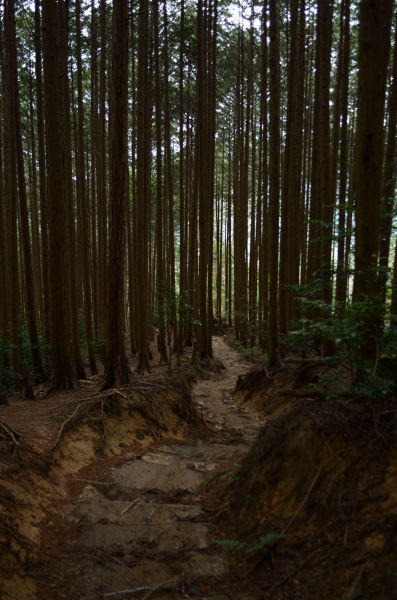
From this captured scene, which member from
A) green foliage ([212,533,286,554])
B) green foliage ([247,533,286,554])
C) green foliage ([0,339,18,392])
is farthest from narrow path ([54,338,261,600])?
green foliage ([0,339,18,392])

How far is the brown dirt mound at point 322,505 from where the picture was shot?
2.31 metres

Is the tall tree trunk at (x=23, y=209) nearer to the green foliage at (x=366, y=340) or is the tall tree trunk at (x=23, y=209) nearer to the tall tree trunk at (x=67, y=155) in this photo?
the tall tree trunk at (x=67, y=155)

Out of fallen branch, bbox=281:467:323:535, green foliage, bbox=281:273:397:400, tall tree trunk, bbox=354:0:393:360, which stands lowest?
fallen branch, bbox=281:467:323:535

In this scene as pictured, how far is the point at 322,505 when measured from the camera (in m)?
2.79

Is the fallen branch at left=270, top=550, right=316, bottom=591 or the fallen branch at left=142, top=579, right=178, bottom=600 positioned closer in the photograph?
the fallen branch at left=270, top=550, right=316, bottom=591

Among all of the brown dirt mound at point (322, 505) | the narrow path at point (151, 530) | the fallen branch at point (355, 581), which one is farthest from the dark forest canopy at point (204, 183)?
the narrow path at point (151, 530)

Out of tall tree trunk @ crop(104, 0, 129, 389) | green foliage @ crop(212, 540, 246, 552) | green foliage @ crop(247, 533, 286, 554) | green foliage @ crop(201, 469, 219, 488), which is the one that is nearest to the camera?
green foliage @ crop(247, 533, 286, 554)

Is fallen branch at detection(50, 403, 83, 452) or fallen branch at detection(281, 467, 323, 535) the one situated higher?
fallen branch at detection(281, 467, 323, 535)

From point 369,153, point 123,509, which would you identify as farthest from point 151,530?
point 369,153

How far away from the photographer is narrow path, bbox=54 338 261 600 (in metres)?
2.88

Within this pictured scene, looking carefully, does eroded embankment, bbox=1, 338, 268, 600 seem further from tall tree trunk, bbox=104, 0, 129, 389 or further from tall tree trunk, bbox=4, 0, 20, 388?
tall tree trunk, bbox=4, 0, 20, 388

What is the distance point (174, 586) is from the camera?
2.80 metres

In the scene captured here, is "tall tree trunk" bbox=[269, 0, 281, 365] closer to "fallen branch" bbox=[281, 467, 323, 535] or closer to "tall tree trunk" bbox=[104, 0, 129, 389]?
"tall tree trunk" bbox=[104, 0, 129, 389]

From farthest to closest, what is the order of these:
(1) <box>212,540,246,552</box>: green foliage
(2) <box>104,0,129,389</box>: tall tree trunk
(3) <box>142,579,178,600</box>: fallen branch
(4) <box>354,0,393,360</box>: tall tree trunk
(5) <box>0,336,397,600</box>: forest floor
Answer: (2) <box>104,0,129,389</box>: tall tree trunk → (4) <box>354,0,393,360</box>: tall tree trunk → (1) <box>212,540,246,552</box>: green foliage → (3) <box>142,579,178,600</box>: fallen branch → (5) <box>0,336,397,600</box>: forest floor
